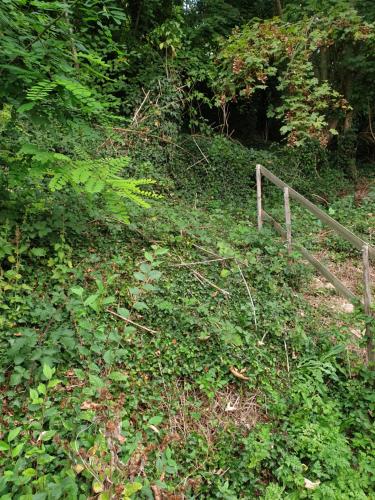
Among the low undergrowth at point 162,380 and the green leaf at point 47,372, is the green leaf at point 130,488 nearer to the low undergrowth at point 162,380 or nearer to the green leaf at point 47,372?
the low undergrowth at point 162,380

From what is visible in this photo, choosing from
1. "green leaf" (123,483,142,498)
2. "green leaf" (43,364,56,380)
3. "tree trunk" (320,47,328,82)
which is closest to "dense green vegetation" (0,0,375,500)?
"green leaf" (123,483,142,498)

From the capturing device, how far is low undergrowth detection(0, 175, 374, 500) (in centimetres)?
216

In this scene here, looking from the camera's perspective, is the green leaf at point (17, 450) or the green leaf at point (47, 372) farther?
the green leaf at point (47, 372)

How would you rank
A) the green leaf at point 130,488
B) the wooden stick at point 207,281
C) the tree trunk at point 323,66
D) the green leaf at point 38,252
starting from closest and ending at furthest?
the green leaf at point 130,488
the green leaf at point 38,252
the wooden stick at point 207,281
the tree trunk at point 323,66

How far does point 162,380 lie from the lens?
287cm

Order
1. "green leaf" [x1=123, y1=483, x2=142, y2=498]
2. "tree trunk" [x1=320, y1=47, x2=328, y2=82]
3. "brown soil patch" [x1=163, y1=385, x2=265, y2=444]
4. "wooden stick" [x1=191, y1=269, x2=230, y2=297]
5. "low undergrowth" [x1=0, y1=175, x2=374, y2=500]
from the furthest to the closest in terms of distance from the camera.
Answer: "tree trunk" [x1=320, y1=47, x2=328, y2=82]
"wooden stick" [x1=191, y1=269, x2=230, y2=297]
"brown soil patch" [x1=163, y1=385, x2=265, y2=444]
"low undergrowth" [x1=0, y1=175, x2=374, y2=500]
"green leaf" [x1=123, y1=483, x2=142, y2=498]

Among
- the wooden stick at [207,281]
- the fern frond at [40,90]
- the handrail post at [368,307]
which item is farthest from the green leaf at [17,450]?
the handrail post at [368,307]

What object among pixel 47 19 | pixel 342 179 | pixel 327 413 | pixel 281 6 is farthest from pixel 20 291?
pixel 281 6

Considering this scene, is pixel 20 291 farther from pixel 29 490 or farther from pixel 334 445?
pixel 334 445

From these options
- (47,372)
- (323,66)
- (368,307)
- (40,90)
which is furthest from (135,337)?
(323,66)

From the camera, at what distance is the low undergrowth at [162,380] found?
2162mm

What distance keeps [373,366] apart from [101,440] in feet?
8.04

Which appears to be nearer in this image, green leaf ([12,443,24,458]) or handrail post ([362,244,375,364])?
green leaf ([12,443,24,458])

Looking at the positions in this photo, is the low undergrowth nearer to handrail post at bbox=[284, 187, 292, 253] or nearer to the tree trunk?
handrail post at bbox=[284, 187, 292, 253]
